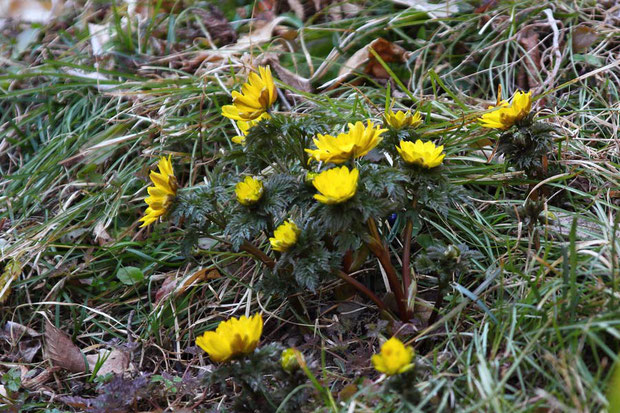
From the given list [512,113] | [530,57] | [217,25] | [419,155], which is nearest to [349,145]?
[419,155]

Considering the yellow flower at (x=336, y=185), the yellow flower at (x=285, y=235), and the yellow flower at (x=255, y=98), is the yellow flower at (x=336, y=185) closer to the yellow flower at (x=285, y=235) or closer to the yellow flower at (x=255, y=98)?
the yellow flower at (x=285, y=235)

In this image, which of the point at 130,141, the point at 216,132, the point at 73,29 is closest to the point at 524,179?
the point at 216,132

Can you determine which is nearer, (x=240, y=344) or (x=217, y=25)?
(x=240, y=344)

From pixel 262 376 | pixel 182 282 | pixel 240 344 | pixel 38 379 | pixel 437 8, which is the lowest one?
pixel 38 379

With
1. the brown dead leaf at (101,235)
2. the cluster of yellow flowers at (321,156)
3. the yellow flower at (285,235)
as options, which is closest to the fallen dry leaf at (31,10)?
the brown dead leaf at (101,235)

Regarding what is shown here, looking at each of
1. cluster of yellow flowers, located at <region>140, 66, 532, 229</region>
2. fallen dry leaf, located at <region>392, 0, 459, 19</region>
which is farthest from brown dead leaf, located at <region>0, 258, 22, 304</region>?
fallen dry leaf, located at <region>392, 0, 459, 19</region>

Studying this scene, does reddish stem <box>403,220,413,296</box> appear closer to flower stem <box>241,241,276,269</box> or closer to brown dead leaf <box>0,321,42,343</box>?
flower stem <box>241,241,276,269</box>

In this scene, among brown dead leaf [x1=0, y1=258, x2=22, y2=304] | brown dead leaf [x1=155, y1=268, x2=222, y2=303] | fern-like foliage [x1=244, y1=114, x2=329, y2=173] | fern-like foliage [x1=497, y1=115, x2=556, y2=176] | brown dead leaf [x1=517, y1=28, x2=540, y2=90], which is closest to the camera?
fern-like foliage [x1=244, y1=114, x2=329, y2=173]

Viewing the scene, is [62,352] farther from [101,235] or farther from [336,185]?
[336,185]
